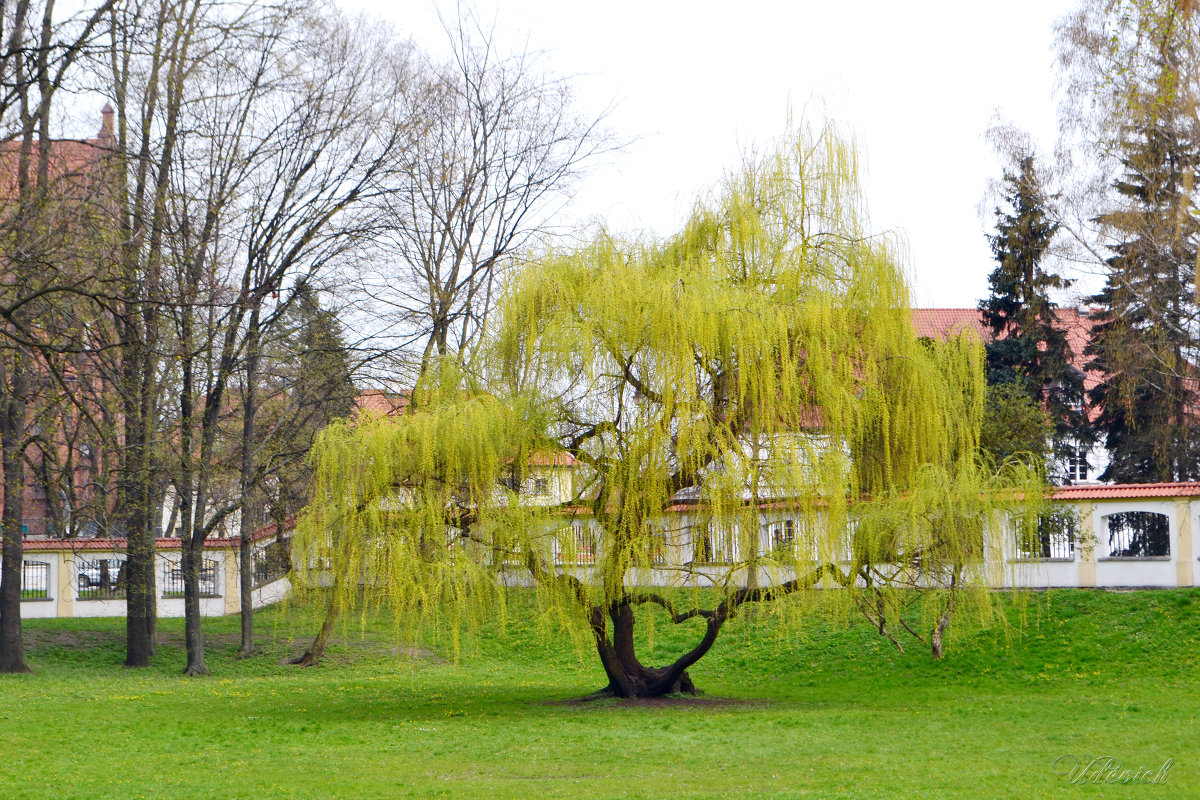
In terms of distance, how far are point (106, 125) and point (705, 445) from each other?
33.5ft

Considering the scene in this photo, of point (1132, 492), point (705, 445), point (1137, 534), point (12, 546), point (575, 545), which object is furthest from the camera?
point (1137, 534)

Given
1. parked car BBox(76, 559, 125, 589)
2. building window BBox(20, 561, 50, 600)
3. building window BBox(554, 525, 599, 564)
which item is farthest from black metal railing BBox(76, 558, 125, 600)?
building window BBox(554, 525, 599, 564)

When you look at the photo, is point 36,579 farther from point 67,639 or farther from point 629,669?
point 629,669

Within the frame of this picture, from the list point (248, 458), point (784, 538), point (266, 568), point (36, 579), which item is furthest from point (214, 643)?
point (784, 538)

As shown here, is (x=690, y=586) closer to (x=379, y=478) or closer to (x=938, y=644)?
(x=379, y=478)

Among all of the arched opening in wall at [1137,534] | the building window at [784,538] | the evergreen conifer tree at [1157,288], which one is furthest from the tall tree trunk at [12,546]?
the evergreen conifer tree at [1157,288]

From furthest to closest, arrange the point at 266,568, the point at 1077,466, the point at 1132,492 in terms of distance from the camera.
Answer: the point at 1077,466, the point at 266,568, the point at 1132,492

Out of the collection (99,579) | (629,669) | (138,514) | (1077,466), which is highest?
(1077,466)

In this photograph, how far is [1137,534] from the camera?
21.5 metres

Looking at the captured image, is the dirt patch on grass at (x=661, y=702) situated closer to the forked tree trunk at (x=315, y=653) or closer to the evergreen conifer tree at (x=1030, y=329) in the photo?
the forked tree trunk at (x=315, y=653)

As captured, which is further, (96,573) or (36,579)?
(96,573)

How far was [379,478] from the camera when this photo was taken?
13641mm

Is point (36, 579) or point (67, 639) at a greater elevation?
point (36, 579)

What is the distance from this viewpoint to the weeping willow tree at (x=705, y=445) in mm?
13359
